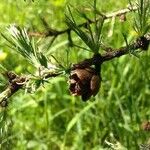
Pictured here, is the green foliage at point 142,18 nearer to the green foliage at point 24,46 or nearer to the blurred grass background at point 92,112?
the green foliage at point 24,46

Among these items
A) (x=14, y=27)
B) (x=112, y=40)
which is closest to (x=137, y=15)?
(x=14, y=27)

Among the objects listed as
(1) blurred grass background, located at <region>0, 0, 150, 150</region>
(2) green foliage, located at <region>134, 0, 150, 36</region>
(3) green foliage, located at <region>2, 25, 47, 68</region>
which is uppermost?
(1) blurred grass background, located at <region>0, 0, 150, 150</region>

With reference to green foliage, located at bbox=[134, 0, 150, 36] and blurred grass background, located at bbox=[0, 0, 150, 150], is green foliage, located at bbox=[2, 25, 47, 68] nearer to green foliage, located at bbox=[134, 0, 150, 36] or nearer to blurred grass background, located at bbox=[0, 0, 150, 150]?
green foliage, located at bbox=[134, 0, 150, 36]

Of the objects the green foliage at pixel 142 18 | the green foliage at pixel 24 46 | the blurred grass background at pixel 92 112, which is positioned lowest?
the green foliage at pixel 24 46

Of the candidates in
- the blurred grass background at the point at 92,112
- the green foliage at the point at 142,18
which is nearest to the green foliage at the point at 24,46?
the green foliage at the point at 142,18

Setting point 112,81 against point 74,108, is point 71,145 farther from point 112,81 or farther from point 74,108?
point 112,81

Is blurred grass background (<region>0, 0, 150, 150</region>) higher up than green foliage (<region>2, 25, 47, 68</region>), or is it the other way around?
blurred grass background (<region>0, 0, 150, 150</region>)

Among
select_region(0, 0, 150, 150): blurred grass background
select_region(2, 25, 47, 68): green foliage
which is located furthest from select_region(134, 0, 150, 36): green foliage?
select_region(0, 0, 150, 150): blurred grass background

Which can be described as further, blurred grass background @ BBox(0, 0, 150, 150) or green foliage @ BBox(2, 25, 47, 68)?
blurred grass background @ BBox(0, 0, 150, 150)

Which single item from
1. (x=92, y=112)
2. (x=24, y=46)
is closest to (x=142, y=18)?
(x=24, y=46)

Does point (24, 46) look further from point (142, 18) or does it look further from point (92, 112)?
point (92, 112)

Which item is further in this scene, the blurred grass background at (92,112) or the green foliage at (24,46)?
the blurred grass background at (92,112)
